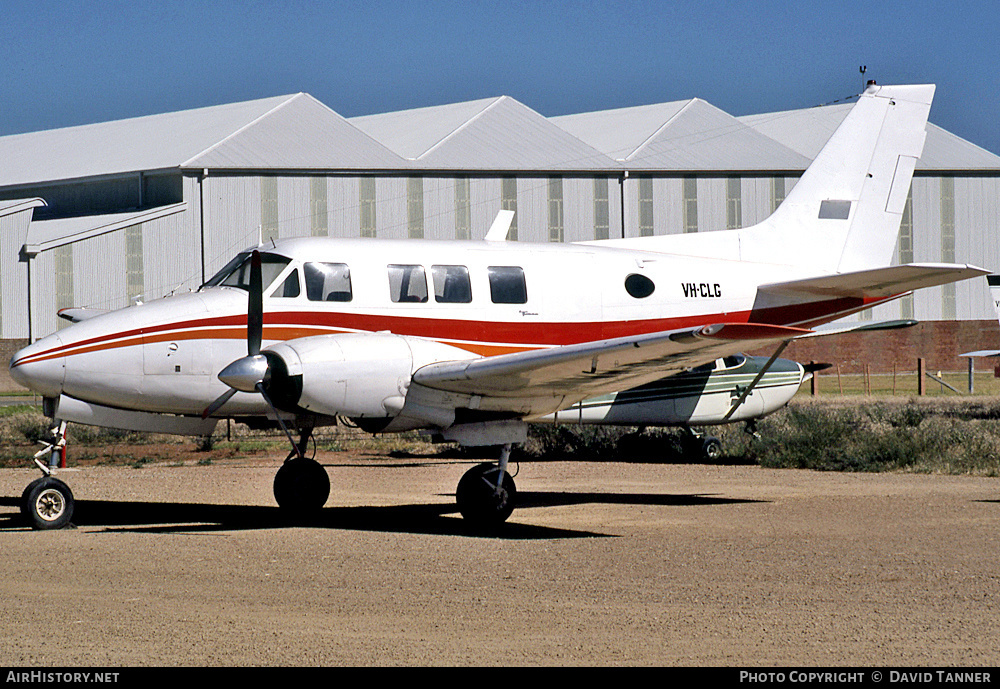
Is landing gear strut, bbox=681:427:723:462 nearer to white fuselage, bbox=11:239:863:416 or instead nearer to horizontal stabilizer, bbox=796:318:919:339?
horizontal stabilizer, bbox=796:318:919:339

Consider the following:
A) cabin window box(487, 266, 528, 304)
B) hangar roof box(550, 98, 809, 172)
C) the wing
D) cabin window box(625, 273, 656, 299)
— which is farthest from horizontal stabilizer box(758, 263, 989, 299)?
hangar roof box(550, 98, 809, 172)

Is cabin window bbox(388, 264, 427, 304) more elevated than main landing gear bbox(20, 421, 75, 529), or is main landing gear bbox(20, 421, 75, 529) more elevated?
cabin window bbox(388, 264, 427, 304)

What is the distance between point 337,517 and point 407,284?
3.01 m

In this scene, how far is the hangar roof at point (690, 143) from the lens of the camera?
180 feet

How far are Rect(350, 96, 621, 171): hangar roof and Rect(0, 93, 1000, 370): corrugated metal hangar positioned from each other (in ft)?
0.31

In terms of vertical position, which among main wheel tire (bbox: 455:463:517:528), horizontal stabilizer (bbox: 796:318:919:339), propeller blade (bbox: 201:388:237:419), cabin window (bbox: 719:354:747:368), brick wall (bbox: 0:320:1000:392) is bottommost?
brick wall (bbox: 0:320:1000:392)

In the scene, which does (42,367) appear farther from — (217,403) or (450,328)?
(450,328)

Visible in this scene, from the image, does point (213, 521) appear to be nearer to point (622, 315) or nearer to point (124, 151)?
point (622, 315)

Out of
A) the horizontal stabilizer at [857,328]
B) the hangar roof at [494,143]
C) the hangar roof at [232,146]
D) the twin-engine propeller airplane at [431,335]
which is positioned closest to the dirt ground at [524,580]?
the twin-engine propeller airplane at [431,335]

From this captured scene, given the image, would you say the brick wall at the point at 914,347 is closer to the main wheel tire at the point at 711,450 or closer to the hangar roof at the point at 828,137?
the hangar roof at the point at 828,137

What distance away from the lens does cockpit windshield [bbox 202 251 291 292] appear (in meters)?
13.7
